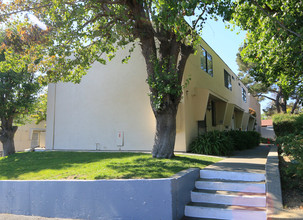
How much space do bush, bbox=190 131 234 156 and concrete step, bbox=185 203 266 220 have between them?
215 inches

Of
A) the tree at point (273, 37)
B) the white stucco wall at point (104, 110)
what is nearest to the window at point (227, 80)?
the tree at point (273, 37)

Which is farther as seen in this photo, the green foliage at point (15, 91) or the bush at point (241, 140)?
the bush at point (241, 140)

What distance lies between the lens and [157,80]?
311 inches

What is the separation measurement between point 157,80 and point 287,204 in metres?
4.93

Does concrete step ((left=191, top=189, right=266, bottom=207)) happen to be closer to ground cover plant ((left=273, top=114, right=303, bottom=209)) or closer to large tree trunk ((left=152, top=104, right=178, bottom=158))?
ground cover plant ((left=273, top=114, right=303, bottom=209))

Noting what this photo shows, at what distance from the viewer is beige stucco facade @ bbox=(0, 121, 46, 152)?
25.8m

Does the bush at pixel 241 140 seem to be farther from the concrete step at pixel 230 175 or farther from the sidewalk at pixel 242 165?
the concrete step at pixel 230 175

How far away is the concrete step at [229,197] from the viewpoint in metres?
5.07

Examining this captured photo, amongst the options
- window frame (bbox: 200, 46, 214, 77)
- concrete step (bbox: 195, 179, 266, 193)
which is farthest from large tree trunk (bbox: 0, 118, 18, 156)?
concrete step (bbox: 195, 179, 266, 193)

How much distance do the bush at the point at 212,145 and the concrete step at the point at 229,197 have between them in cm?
501

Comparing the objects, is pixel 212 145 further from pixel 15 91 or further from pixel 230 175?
pixel 15 91

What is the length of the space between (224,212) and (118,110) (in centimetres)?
864

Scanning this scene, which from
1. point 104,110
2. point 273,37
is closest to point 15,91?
point 104,110

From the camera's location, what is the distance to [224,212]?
16.1ft
